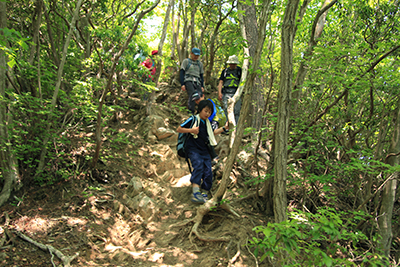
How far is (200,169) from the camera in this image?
4477mm

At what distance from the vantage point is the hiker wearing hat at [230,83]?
6247 mm

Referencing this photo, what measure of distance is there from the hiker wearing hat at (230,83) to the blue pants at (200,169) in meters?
2.25

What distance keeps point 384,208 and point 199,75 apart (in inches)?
206

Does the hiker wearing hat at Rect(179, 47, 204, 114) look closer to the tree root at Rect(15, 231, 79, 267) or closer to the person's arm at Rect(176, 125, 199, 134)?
the person's arm at Rect(176, 125, 199, 134)

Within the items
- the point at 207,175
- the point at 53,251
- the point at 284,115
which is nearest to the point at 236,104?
the point at 207,175

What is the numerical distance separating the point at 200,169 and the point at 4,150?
10.7 feet

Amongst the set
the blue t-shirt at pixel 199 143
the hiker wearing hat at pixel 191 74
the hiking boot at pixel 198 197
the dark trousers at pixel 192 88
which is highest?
the hiker wearing hat at pixel 191 74

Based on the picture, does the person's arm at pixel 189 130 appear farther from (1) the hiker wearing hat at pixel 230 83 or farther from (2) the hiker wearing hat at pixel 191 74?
(2) the hiker wearing hat at pixel 191 74

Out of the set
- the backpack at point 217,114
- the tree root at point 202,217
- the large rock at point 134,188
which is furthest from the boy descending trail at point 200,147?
the large rock at point 134,188

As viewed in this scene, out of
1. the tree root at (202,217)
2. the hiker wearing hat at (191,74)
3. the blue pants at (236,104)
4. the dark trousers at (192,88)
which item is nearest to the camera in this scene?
the tree root at (202,217)

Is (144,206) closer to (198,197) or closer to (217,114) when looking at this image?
(198,197)

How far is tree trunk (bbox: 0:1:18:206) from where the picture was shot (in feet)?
12.2

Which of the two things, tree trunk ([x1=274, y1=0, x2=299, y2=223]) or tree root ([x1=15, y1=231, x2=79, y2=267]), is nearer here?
tree trunk ([x1=274, y1=0, x2=299, y2=223])

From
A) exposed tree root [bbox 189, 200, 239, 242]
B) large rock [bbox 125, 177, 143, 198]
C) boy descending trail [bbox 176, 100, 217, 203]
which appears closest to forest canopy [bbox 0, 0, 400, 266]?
exposed tree root [bbox 189, 200, 239, 242]
